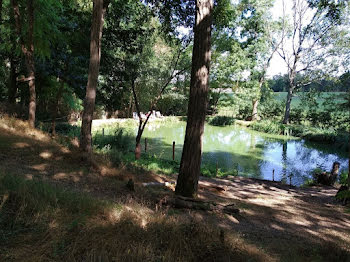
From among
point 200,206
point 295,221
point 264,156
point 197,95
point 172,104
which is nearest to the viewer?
point 200,206

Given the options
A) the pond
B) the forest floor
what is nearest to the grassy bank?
the forest floor

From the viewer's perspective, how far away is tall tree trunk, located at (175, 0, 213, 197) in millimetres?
5527

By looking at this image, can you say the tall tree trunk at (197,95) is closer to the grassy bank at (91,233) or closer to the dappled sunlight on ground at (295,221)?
the dappled sunlight on ground at (295,221)

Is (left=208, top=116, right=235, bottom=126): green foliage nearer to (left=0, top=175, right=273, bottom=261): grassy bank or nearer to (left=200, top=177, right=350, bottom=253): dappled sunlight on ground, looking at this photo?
(left=200, top=177, right=350, bottom=253): dappled sunlight on ground

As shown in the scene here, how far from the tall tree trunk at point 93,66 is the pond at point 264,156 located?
7.90m

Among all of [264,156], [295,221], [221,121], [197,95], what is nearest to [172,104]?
[221,121]

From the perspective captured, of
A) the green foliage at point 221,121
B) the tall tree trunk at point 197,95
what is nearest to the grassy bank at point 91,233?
the tall tree trunk at point 197,95

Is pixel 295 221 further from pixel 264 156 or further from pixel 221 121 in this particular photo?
pixel 221 121

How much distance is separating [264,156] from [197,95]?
48.0 ft

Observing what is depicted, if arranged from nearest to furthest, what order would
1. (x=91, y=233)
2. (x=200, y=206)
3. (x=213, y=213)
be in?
(x=91, y=233), (x=213, y=213), (x=200, y=206)

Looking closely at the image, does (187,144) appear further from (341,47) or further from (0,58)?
(341,47)

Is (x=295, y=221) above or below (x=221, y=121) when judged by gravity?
below

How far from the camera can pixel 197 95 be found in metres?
5.62

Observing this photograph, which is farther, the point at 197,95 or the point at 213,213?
the point at 197,95
